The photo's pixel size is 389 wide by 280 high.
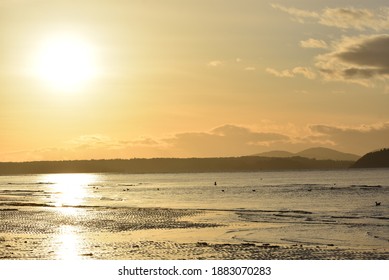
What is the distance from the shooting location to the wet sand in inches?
1547

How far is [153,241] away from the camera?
46031 millimetres

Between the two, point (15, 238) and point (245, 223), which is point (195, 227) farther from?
point (15, 238)

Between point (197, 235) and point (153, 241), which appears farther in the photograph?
point (197, 235)

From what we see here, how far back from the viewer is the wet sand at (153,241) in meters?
39.3
